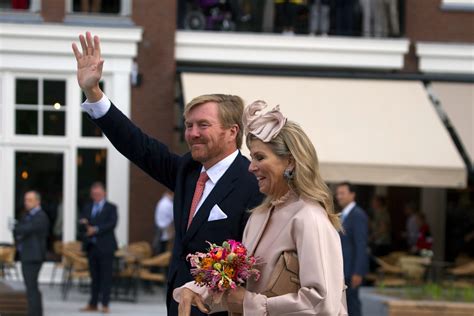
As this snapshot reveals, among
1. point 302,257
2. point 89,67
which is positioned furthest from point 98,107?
point 302,257

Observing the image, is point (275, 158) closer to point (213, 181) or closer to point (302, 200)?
point (302, 200)

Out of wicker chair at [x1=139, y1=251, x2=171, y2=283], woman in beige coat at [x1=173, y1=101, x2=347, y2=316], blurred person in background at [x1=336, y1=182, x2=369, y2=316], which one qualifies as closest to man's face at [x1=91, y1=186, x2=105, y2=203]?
wicker chair at [x1=139, y1=251, x2=171, y2=283]

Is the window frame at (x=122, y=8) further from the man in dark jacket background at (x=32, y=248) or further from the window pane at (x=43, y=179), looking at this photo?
the man in dark jacket background at (x=32, y=248)

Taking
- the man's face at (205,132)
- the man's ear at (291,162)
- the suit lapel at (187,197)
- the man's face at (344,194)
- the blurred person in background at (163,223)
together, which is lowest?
the blurred person in background at (163,223)

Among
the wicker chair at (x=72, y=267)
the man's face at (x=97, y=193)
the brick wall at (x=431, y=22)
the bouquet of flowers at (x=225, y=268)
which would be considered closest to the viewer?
the bouquet of flowers at (x=225, y=268)

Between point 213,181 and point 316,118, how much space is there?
46.0 ft

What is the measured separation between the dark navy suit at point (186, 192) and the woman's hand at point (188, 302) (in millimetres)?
567

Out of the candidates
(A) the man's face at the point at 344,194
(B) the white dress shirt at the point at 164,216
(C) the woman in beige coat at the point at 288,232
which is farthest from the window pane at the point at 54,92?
(C) the woman in beige coat at the point at 288,232

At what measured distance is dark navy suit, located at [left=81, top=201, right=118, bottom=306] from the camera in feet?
51.5

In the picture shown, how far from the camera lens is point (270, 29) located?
Answer: 20.5m

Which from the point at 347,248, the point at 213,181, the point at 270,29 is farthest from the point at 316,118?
the point at 213,181

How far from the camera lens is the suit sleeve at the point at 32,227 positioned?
13789 millimetres

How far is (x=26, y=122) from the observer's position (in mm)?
19438

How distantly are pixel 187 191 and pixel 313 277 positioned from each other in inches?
51.3
